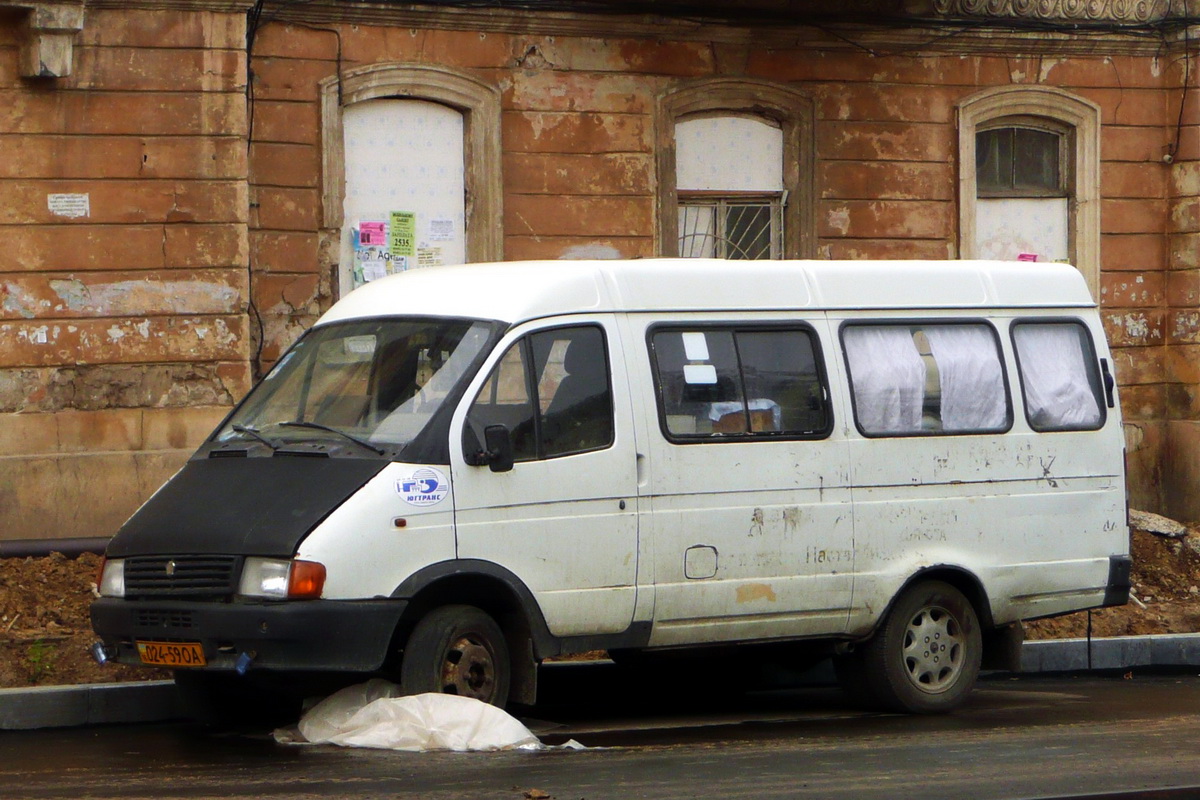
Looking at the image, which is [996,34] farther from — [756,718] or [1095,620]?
[756,718]

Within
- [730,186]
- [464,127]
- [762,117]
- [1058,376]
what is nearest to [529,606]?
[1058,376]

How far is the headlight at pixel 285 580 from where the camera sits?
24.4 ft

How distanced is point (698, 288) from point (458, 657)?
7.13ft

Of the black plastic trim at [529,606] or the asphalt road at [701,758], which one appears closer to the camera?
the asphalt road at [701,758]

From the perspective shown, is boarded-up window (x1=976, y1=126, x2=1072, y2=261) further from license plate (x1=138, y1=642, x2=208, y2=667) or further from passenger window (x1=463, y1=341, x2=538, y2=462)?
license plate (x1=138, y1=642, x2=208, y2=667)

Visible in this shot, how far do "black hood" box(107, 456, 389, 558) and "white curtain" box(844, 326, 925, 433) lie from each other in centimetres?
267

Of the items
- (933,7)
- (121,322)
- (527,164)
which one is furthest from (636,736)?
(933,7)

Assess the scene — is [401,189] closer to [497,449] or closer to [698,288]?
[698,288]

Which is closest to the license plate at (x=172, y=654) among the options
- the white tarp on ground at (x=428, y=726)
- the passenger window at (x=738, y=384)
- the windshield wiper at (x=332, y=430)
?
the white tarp on ground at (x=428, y=726)

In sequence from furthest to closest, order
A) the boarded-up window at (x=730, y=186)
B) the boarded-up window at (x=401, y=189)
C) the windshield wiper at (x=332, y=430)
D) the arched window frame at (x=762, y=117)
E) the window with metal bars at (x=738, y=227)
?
the window with metal bars at (x=738, y=227) → the boarded-up window at (x=730, y=186) → the arched window frame at (x=762, y=117) → the boarded-up window at (x=401, y=189) → the windshield wiper at (x=332, y=430)

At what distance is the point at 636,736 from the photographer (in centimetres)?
831

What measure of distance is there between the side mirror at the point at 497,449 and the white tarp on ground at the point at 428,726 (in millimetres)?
1004

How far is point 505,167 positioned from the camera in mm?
15750

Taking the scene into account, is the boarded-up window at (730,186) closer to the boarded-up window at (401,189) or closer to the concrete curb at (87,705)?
the boarded-up window at (401,189)
